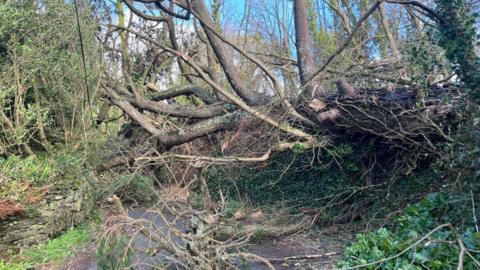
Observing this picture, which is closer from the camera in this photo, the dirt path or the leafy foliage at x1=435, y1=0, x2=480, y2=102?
the leafy foliage at x1=435, y1=0, x2=480, y2=102

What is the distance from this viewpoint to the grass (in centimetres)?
648

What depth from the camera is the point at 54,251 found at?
705 cm

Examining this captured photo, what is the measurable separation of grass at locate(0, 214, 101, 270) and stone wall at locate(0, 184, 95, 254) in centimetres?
21

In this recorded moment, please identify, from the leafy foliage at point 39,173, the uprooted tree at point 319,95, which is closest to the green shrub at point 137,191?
the uprooted tree at point 319,95

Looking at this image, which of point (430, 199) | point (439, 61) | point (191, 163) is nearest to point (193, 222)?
point (191, 163)

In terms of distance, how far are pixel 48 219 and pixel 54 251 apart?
3.17 feet

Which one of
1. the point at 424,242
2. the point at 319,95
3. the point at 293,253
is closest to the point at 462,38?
the point at 424,242

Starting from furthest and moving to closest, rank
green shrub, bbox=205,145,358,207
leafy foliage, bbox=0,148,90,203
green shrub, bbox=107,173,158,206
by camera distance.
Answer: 1. green shrub, bbox=107,173,158,206
2. green shrub, bbox=205,145,358,207
3. leafy foliage, bbox=0,148,90,203

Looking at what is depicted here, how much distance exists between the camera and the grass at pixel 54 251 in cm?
648

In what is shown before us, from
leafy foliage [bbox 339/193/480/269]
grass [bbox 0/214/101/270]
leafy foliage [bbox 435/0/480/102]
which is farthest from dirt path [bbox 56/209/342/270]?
leafy foliage [bbox 435/0/480/102]

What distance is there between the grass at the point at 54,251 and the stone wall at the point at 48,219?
209 millimetres

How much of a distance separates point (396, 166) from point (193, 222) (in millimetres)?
4315

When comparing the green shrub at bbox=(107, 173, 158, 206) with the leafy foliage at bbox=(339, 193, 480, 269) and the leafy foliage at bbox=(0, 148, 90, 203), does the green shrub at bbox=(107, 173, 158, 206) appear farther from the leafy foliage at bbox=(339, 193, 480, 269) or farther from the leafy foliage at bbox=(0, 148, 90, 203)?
the leafy foliage at bbox=(339, 193, 480, 269)

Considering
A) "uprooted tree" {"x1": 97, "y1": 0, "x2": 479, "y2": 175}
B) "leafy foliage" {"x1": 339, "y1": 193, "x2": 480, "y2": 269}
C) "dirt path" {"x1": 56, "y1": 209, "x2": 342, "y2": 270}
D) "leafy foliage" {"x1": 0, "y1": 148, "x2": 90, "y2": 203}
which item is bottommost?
"dirt path" {"x1": 56, "y1": 209, "x2": 342, "y2": 270}
